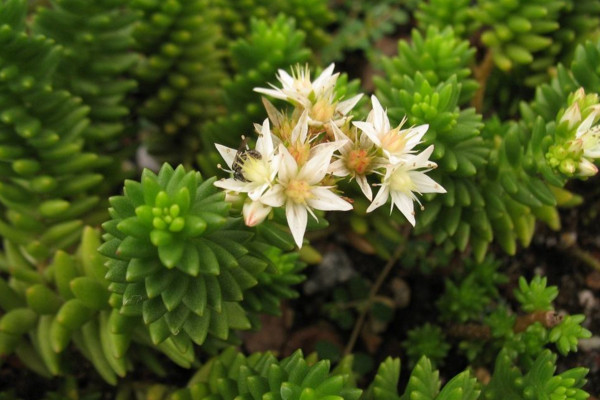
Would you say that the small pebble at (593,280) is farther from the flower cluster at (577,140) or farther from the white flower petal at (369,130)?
the white flower petal at (369,130)

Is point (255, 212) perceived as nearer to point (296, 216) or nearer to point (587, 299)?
point (296, 216)

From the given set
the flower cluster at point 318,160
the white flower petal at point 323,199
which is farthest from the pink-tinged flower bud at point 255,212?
the white flower petal at point 323,199

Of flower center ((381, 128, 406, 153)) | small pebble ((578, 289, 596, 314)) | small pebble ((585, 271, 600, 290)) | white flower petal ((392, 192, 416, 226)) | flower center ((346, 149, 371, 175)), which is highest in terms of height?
flower center ((381, 128, 406, 153))

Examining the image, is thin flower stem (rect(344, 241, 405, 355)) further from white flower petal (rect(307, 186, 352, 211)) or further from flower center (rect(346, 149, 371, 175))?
white flower petal (rect(307, 186, 352, 211))

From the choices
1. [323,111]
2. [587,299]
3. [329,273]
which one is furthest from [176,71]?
[587,299]

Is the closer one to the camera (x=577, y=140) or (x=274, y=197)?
(x=274, y=197)

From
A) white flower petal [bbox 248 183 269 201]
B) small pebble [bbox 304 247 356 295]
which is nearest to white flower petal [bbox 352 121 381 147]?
white flower petal [bbox 248 183 269 201]

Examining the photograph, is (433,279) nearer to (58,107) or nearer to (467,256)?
(467,256)
